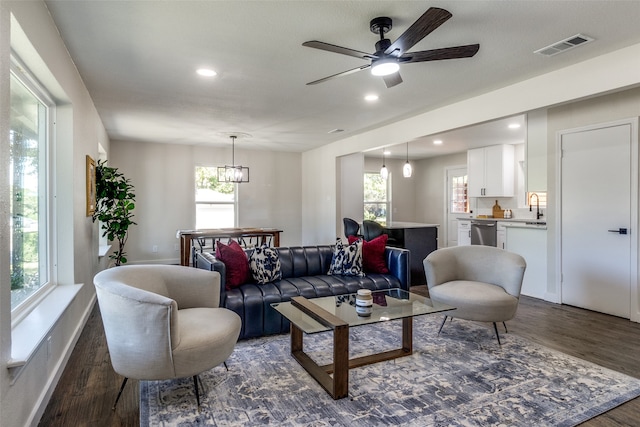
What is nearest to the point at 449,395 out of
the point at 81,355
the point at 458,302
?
the point at 458,302

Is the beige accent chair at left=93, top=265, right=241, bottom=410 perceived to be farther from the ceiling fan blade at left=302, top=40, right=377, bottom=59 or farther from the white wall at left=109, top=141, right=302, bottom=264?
the white wall at left=109, top=141, right=302, bottom=264

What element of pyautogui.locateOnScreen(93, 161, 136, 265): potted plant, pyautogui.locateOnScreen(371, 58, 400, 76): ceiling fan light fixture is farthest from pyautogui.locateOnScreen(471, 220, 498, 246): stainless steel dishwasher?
pyautogui.locateOnScreen(93, 161, 136, 265): potted plant

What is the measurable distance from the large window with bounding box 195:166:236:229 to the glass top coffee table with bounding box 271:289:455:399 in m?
5.34

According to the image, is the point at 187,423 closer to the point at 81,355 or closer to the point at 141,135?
the point at 81,355

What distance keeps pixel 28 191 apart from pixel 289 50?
7.15 ft

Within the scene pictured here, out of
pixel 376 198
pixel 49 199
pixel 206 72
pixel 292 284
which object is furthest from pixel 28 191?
pixel 376 198

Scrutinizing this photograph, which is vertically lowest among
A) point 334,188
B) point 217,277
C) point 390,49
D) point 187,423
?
point 187,423

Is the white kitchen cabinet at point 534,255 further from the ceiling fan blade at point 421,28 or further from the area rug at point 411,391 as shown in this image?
the ceiling fan blade at point 421,28

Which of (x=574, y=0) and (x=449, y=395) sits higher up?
(x=574, y=0)

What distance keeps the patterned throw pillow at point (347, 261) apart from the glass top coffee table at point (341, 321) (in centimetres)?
70

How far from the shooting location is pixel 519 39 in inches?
108

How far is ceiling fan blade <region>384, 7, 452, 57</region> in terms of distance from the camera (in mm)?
1953

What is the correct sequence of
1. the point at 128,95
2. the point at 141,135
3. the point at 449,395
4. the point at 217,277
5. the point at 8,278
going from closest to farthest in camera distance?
the point at 8,278 → the point at 449,395 → the point at 217,277 → the point at 128,95 → the point at 141,135

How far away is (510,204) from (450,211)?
173cm
